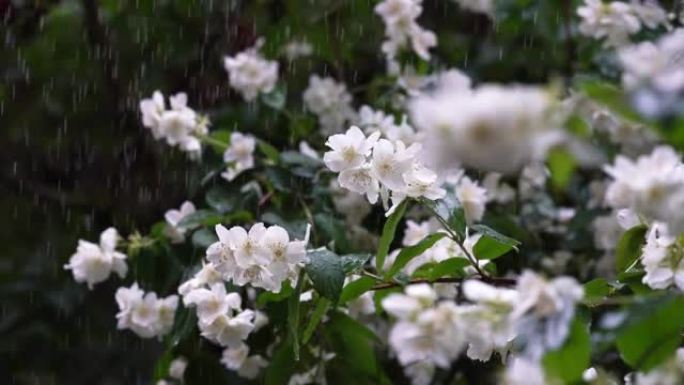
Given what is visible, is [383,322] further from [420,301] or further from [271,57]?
[420,301]

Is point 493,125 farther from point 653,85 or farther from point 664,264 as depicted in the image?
point 664,264

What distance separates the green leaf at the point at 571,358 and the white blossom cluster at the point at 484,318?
0.8 inches

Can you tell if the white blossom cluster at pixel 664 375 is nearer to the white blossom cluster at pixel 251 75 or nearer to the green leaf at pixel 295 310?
the green leaf at pixel 295 310

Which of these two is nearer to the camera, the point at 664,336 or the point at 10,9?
the point at 664,336

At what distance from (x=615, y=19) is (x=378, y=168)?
943mm

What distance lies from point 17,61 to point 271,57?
0.61m

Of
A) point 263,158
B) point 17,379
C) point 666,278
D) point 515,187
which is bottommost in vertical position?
point 17,379

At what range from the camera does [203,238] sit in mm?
1543

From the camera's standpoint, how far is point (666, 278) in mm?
1024

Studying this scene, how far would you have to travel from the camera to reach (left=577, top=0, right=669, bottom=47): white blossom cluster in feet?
6.51

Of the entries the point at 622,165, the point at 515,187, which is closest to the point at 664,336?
the point at 622,165

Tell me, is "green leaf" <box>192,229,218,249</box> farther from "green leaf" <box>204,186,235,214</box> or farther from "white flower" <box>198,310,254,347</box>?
"white flower" <box>198,310,254,347</box>

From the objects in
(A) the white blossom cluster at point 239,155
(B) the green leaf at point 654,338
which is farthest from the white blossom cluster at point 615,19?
(B) the green leaf at point 654,338

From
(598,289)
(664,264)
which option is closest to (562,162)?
(664,264)
